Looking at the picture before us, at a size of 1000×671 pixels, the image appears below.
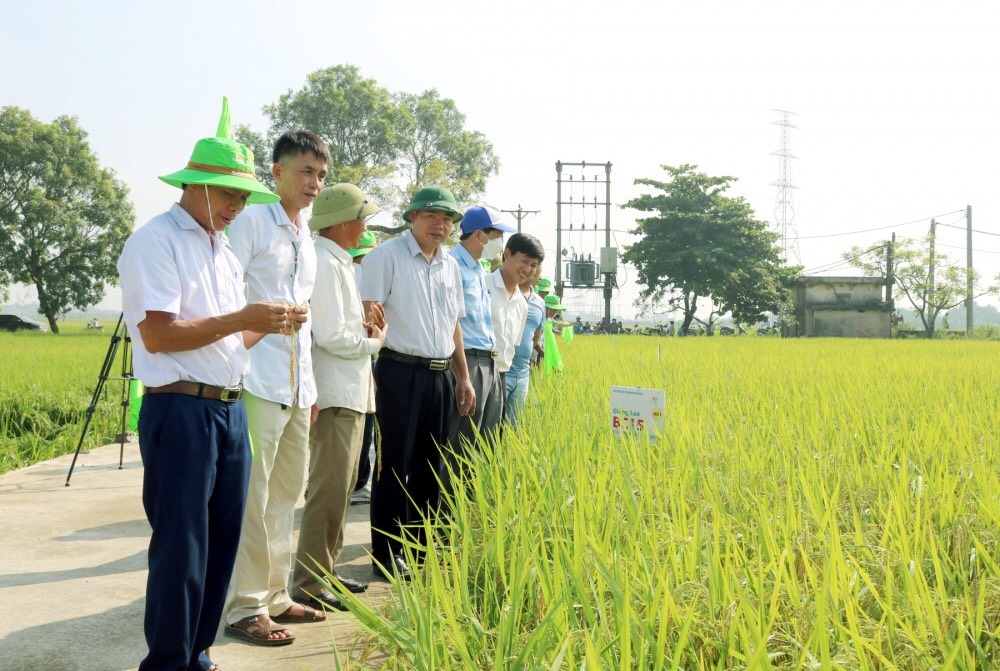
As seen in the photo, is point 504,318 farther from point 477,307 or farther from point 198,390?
point 198,390

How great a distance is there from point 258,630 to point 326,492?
0.56 metres

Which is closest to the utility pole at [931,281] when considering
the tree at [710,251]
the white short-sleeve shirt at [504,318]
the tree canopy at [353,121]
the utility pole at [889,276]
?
the utility pole at [889,276]

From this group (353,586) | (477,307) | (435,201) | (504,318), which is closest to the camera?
(353,586)

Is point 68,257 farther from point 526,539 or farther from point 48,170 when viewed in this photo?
point 526,539

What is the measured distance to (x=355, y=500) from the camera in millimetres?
4898

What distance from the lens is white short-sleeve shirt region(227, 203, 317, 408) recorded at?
263cm

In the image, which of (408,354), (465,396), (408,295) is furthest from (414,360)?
(465,396)

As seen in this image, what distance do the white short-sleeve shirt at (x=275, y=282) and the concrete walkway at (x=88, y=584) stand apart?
702 millimetres

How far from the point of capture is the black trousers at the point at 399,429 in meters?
3.37

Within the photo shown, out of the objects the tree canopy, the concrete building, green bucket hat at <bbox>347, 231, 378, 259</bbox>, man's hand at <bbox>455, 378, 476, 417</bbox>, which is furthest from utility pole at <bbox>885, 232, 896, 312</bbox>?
man's hand at <bbox>455, 378, 476, 417</bbox>

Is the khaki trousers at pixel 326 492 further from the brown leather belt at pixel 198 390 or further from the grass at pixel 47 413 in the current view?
the grass at pixel 47 413

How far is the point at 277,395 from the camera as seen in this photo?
2.63 m

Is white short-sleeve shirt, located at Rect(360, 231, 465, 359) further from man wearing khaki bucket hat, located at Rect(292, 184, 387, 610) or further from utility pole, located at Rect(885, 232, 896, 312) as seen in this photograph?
utility pole, located at Rect(885, 232, 896, 312)

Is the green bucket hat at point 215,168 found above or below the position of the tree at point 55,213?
below
